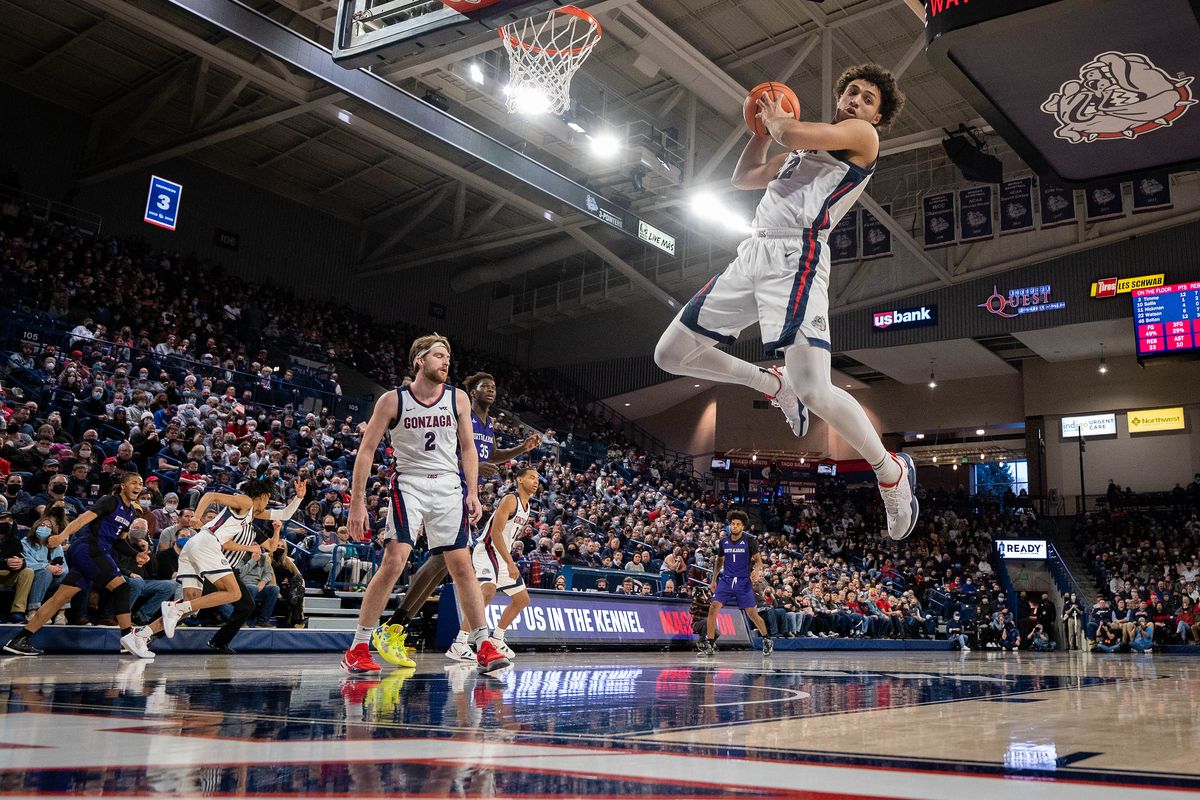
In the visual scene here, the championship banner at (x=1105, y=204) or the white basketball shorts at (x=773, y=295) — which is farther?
the championship banner at (x=1105, y=204)

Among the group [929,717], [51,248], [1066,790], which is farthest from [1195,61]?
[51,248]

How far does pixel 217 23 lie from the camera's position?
40.5 feet

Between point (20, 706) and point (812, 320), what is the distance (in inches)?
127

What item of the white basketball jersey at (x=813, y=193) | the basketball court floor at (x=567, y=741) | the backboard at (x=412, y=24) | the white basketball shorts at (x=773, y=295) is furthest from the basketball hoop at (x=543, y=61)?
the basketball court floor at (x=567, y=741)

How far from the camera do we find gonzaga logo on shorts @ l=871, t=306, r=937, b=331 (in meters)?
26.9

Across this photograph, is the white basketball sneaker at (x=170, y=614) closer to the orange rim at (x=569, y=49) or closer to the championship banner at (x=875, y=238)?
the orange rim at (x=569, y=49)

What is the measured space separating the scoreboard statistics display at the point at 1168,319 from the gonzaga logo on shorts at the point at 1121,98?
17731 mm

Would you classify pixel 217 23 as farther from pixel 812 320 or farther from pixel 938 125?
pixel 938 125

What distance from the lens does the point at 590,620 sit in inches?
445

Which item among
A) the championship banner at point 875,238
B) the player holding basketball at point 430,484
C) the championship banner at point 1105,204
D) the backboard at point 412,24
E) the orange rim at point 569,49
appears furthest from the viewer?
the championship banner at point 875,238

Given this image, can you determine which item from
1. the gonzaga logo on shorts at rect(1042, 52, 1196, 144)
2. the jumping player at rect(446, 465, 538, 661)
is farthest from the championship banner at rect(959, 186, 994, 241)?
the jumping player at rect(446, 465, 538, 661)

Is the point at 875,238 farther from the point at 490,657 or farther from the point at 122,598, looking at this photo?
the point at 490,657

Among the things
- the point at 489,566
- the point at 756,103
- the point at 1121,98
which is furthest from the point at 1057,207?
the point at 756,103

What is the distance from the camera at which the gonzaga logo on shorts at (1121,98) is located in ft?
22.2
